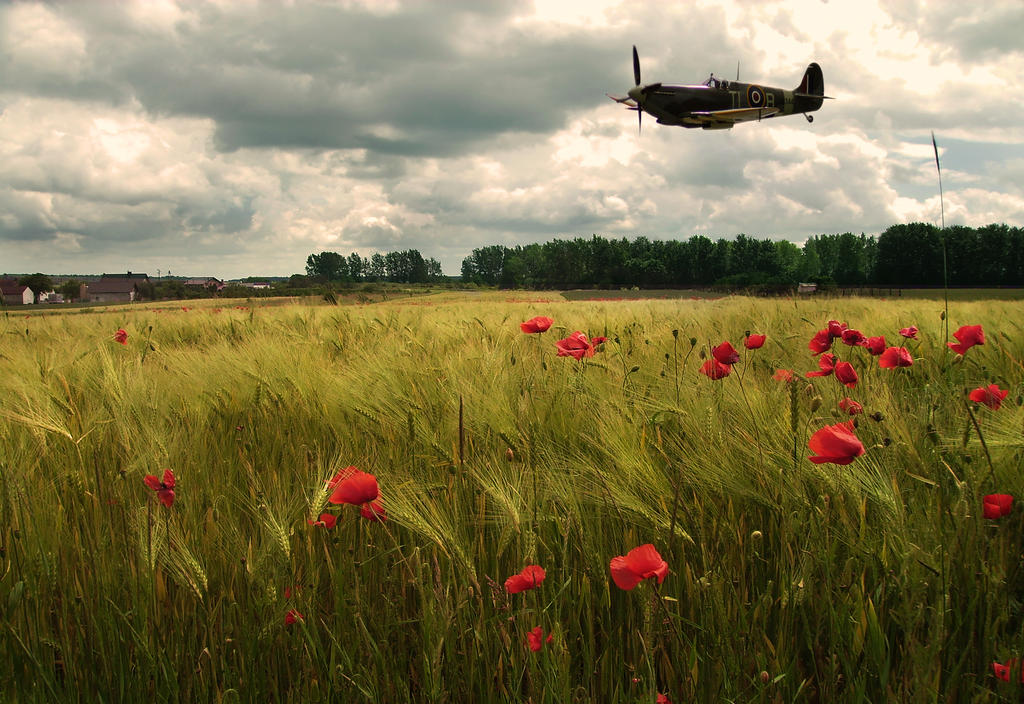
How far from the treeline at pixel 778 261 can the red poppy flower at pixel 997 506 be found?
54.3m

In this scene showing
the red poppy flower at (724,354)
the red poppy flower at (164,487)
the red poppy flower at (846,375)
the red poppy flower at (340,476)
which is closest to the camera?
the red poppy flower at (340,476)

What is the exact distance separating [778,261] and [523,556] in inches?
3868

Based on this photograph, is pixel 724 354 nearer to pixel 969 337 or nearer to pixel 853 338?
pixel 853 338

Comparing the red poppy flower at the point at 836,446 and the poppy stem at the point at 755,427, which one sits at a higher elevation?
the red poppy flower at the point at 836,446

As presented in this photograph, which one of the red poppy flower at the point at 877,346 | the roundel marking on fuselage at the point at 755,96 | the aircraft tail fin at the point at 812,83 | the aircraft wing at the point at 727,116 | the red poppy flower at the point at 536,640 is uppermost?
the aircraft tail fin at the point at 812,83

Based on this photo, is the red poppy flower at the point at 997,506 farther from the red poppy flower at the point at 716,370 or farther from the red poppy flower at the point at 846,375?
the red poppy flower at the point at 716,370

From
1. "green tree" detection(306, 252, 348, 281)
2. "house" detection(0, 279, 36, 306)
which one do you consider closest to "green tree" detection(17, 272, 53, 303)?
"house" detection(0, 279, 36, 306)

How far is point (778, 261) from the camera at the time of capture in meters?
89.5

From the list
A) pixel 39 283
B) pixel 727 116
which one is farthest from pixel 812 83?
pixel 39 283

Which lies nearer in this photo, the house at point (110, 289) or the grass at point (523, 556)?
the grass at point (523, 556)

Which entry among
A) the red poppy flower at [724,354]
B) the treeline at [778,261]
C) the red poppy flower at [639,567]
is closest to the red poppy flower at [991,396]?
the red poppy flower at [724,354]

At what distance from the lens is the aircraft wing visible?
25812mm

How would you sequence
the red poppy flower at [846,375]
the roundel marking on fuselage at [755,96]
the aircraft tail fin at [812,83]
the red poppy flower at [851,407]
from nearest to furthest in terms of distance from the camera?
the red poppy flower at [851,407]
the red poppy flower at [846,375]
the roundel marking on fuselage at [755,96]
the aircraft tail fin at [812,83]

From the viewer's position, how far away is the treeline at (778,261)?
227 ft
